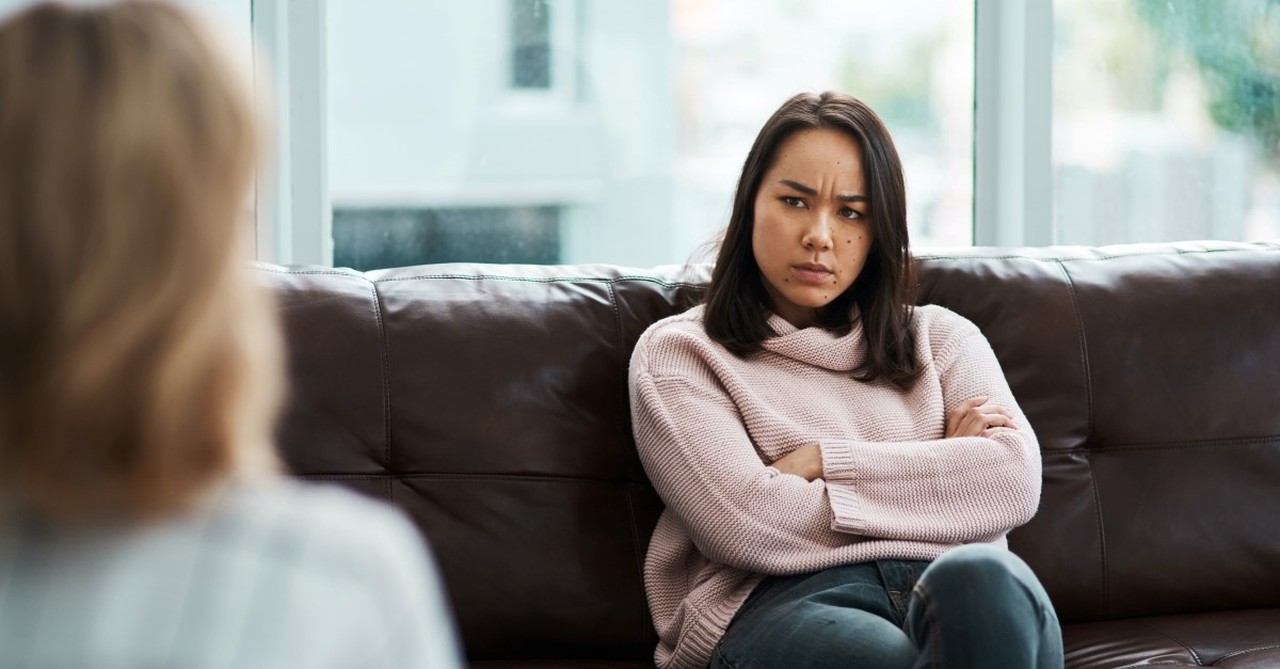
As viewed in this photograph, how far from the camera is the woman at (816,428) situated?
1.78 metres

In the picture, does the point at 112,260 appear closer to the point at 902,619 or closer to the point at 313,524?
the point at 313,524

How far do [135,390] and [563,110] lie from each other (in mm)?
1984

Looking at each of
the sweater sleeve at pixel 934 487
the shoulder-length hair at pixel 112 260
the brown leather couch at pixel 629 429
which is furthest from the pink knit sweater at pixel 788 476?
the shoulder-length hair at pixel 112 260

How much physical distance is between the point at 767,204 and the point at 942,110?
0.99 meters

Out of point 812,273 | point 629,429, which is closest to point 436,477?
point 629,429

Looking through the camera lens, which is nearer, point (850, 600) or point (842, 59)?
point (850, 600)

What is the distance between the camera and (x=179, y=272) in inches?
27.0

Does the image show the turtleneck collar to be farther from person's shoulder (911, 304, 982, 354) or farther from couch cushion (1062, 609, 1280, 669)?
couch cushion (1062, 609, 1280, 669)

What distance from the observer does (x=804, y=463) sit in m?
1.86

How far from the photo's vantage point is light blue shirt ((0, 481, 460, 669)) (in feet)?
2.14

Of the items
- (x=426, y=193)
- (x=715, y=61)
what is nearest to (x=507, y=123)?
(x=426, y=193)

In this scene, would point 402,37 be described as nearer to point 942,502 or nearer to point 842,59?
point 842,59

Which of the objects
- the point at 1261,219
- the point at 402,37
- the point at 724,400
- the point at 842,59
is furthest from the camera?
the point at 1261,219

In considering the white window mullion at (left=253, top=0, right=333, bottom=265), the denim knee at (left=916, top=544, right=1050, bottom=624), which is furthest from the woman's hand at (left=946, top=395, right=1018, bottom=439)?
the white window mullion at (left=253, top=0, right=333, bottom=265)
